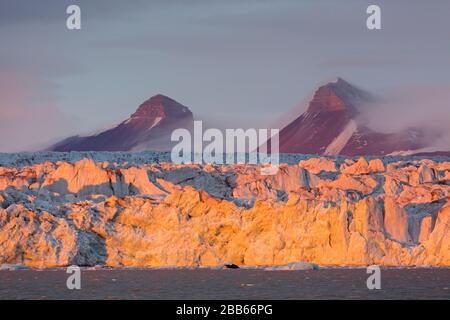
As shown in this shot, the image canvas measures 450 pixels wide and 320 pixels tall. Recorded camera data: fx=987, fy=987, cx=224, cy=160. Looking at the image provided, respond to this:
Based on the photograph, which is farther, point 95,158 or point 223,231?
point 95,158

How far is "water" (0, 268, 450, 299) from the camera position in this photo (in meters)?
43.9

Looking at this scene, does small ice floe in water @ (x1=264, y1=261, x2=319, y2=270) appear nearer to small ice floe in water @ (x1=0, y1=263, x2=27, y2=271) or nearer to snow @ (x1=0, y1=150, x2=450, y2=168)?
small ice floe in water @ (x1=0, y1=263, x2=27, y2=271)

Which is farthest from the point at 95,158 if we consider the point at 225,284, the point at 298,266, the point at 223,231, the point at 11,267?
the point at 225,284

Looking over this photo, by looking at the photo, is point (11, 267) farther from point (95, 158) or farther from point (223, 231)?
point (95, 158)

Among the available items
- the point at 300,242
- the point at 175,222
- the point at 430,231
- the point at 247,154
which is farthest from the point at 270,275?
the point at 247,154

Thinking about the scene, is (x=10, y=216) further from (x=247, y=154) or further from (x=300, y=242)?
(x=247, y=154)

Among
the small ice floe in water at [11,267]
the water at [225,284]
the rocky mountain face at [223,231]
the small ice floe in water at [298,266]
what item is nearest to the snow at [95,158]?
the rocky mountain face at [223,231]

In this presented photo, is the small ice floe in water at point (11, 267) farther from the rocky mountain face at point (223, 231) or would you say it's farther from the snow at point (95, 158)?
the snow at point (95, 158)

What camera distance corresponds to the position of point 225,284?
49000 millimetres

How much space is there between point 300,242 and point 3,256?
17205 millimetres

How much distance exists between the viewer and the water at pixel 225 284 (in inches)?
1729

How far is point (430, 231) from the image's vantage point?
58.7 metres
